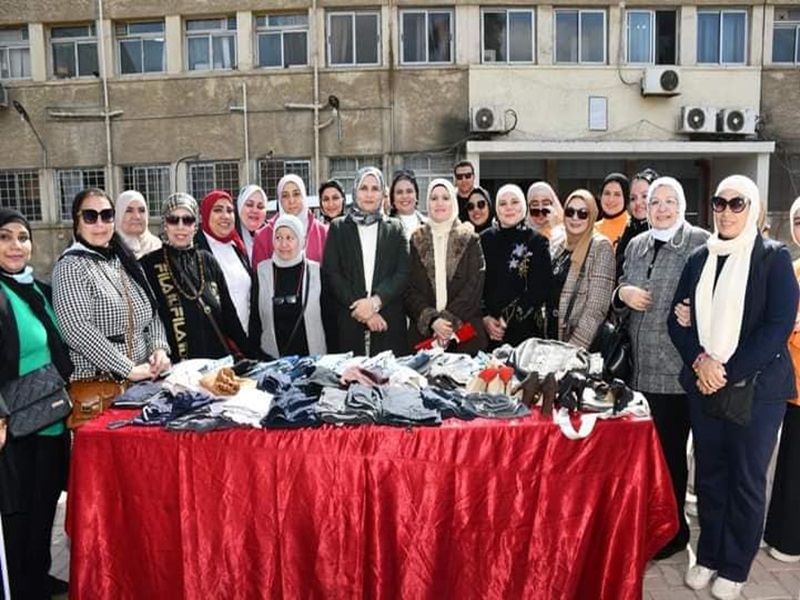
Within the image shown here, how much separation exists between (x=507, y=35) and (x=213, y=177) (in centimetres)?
702

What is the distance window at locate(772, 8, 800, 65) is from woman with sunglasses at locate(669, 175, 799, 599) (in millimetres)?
14553

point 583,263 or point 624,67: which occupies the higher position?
point 624,67

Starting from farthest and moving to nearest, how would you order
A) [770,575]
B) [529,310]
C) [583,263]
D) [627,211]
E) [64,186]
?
1. [64,186]
2. [627,211]
3. [529,310]
4. [583,263]
5. [770,575]

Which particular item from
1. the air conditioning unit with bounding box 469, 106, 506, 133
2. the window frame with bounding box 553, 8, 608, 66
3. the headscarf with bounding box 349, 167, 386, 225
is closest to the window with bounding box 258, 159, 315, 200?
the air conditioning unit with bounding box 469, 106, 506, 133

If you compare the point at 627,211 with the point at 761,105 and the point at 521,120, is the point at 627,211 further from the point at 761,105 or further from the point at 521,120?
the point at 761,105

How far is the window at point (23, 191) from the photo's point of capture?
15445 millimetres

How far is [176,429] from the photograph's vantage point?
279 centimetres

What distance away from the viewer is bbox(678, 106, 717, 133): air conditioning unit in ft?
47.0

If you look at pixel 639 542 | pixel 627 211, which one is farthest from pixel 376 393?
pixel 627 211

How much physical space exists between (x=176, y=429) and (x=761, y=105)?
15.6m

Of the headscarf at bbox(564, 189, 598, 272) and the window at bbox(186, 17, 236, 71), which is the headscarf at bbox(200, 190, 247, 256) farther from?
the window at bbox(186, 17, 236, 71)

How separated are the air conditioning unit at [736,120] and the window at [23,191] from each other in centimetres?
1500

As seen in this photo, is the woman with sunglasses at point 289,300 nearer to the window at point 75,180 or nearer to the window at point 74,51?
the window at point 75,180

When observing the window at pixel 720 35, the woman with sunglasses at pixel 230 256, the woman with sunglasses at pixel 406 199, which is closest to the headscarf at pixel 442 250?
the woman with sunglasses at pixel 406 199
